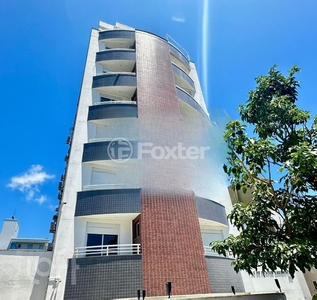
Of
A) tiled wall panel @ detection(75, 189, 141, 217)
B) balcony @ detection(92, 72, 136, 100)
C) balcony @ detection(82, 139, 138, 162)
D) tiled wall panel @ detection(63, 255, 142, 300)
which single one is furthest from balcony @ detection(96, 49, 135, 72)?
tiled wall panel @ detection(63, 255, 142, 300)

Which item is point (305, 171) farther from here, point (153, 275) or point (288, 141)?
point (153, 275)

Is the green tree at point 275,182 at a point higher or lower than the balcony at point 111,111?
lower

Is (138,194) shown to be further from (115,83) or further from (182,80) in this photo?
(182,80)

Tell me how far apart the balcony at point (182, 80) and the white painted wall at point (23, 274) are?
14075mm

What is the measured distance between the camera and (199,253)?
869cm

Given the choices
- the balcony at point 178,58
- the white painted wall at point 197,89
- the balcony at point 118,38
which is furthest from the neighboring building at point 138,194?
the balcony at point 178,58

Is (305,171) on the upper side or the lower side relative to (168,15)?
lower

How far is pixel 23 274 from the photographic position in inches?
302

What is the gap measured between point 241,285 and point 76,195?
8316mm

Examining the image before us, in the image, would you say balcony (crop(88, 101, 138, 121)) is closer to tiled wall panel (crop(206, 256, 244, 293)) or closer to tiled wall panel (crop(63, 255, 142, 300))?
tiled wall panel (crop(63, 255, 142, 300))

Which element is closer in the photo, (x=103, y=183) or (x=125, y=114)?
(x=103, y=183)

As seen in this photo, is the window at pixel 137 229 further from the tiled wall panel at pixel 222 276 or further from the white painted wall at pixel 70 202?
the tiled wall panel at pixel 222 276

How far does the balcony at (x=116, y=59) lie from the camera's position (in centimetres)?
1464

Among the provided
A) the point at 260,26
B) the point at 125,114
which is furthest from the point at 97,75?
the point at 260,26
